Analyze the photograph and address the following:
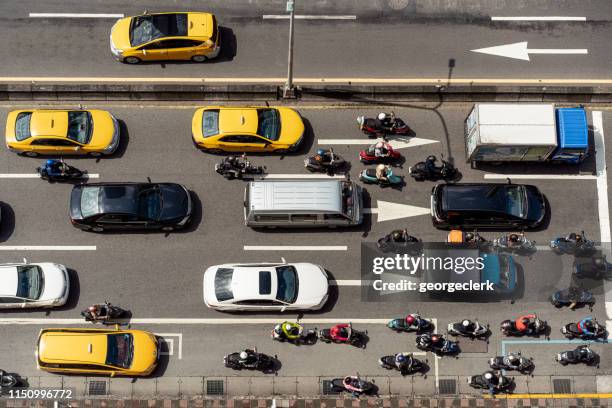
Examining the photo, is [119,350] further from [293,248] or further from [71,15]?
[71,15]

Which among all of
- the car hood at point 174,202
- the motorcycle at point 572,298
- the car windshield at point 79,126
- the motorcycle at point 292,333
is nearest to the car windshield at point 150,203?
the car hood at point 174,202

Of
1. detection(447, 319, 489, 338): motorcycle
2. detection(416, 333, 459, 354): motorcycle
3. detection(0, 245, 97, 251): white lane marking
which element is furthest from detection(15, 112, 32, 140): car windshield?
detection(447, 319, 489, 338): motorcycle

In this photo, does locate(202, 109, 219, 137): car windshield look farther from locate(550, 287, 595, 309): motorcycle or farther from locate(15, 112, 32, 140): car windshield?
locate(550, 287, 595, 309): motorcycle

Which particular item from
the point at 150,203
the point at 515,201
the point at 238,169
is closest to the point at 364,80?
the point at 238,169

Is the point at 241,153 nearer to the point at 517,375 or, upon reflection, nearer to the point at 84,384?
the point at 84,384

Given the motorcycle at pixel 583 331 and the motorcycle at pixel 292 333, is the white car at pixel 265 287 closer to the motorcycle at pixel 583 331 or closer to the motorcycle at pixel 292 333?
the motorcycle at pixel 292 333

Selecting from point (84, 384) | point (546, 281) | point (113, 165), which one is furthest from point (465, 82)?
point (84, 384)
